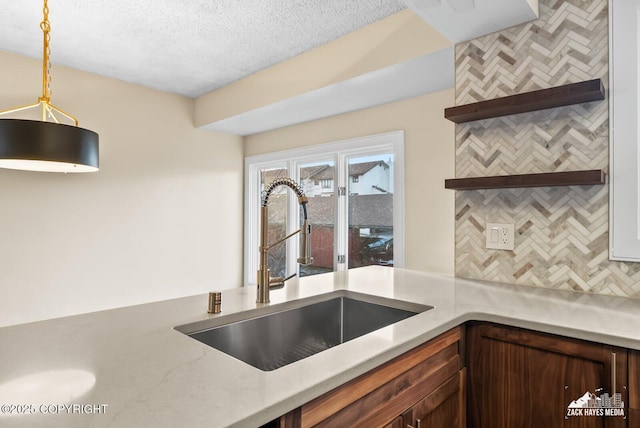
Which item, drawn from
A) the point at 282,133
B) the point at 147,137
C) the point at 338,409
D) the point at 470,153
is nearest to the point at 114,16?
the point at 147,137

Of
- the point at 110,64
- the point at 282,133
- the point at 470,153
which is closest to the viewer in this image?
the point at 470,153

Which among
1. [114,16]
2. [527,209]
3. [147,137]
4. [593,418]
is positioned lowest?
[593,418]

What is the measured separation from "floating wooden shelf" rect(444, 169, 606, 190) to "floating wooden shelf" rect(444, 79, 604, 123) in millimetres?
289

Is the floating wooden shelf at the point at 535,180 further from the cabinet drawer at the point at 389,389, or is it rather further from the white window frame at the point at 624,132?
the cabinet drawer at the point at 389,389

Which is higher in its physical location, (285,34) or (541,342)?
(285,34)

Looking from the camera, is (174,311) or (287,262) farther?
(287,262)

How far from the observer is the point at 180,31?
230cm

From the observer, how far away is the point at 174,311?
1113 millimetres

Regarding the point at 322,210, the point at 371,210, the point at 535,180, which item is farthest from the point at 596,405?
the point at 322,210

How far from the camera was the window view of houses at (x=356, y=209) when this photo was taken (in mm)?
2908

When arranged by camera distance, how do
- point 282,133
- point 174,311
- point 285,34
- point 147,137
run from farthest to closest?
1. point 282,133
2. point 147,137
3. point 285,34
4. point 174,311

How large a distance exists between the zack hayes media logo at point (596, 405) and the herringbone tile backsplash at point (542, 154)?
61 cm

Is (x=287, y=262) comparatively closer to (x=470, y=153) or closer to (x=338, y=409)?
(x=470, y=153)

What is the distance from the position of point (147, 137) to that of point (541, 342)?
3421mm
